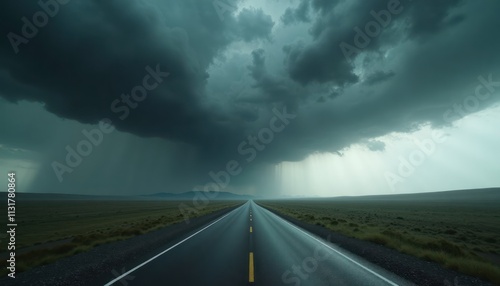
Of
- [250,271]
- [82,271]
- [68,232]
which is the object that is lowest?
[68,232]

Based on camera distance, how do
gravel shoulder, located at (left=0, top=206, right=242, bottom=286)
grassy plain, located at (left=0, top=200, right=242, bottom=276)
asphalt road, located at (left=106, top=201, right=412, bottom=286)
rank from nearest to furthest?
asphalt road, located at (left=106, top=201, right=412, bottom=286)
gravel shoulder, located at (left=0, top=206, right=242, bottom=286)
grassy plain, located at (left=0, top=200, right=242, bottom=276)

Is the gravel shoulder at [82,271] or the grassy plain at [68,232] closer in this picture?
the gravel shoulder at [82,271]

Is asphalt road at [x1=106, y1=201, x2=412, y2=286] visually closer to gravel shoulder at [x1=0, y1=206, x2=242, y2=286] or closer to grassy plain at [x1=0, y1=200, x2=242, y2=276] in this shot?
gravel shoulder at [x1=0, y1=206, x2=242, y2=286]

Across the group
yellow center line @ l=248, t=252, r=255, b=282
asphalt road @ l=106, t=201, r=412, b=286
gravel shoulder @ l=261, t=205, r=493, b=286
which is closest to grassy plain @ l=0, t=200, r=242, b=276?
asphalt road @ l=106, t=201, r=412, b=286

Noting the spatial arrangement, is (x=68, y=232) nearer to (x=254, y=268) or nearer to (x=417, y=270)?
(x=254, y=268)

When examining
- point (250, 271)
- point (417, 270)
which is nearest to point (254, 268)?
point (250, 271)

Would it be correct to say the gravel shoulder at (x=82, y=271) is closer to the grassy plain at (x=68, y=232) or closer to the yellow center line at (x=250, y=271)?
the grassy plain at (x=68, y=232)

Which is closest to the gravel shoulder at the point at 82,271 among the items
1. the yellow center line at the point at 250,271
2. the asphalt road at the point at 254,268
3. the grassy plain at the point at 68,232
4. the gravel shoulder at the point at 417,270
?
the asphalt road at the point at 254,268

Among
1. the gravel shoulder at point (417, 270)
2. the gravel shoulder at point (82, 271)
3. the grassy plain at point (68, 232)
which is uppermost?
the gravel shoulder at point (82, 271)

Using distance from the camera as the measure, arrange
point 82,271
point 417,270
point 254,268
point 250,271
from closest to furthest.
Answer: point 250,271 → point 254,268 → point 82,271 → point 417,270

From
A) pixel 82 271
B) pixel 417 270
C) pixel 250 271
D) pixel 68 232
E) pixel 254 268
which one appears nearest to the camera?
pixel 250 271

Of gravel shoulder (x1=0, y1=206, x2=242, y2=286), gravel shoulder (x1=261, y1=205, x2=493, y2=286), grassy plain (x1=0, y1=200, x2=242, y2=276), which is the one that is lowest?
grassy plain (x1=0, y1=200, x2=242, y2=276)

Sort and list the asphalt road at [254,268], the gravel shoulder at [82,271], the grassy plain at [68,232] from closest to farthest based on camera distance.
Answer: the asphalt road at [254,268], the gravel shoulder at [82,271], the grassy plain at [68,232]

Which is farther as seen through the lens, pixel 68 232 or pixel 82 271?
pixel 68 232
